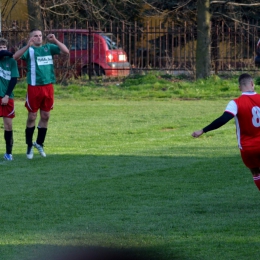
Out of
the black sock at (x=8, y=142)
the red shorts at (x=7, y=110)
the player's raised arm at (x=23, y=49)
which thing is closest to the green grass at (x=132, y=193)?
the black sock at (x=8, y=142)

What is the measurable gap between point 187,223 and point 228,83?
52.6 feet

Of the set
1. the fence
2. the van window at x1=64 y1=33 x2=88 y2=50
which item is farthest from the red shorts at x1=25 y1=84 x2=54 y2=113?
the van window at x1=64 y1=33 x2=88 y2=50

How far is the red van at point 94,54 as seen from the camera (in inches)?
977

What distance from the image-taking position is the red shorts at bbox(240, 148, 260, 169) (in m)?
7.06

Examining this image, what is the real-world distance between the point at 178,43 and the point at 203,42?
2.23 m

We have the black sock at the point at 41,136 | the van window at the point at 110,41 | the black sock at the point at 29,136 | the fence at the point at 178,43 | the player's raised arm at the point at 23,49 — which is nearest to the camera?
the player's raised arm at the point at 23,49

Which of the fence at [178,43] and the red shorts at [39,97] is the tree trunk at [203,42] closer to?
the fence at [178,43]

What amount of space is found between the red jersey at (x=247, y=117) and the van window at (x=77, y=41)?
730 inches

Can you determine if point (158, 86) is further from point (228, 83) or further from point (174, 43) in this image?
point (174, 43)

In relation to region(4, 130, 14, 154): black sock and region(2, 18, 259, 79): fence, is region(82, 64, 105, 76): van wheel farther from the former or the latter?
A: region(4, 130, 14, 154): black sock

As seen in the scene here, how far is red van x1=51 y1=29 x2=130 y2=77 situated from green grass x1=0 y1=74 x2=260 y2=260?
9361 millimetres

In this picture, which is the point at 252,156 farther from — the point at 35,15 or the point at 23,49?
the point at 35,15

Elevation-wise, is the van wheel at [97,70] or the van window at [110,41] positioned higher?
the van window at [110,41]

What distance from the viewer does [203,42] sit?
24625 millimetres
